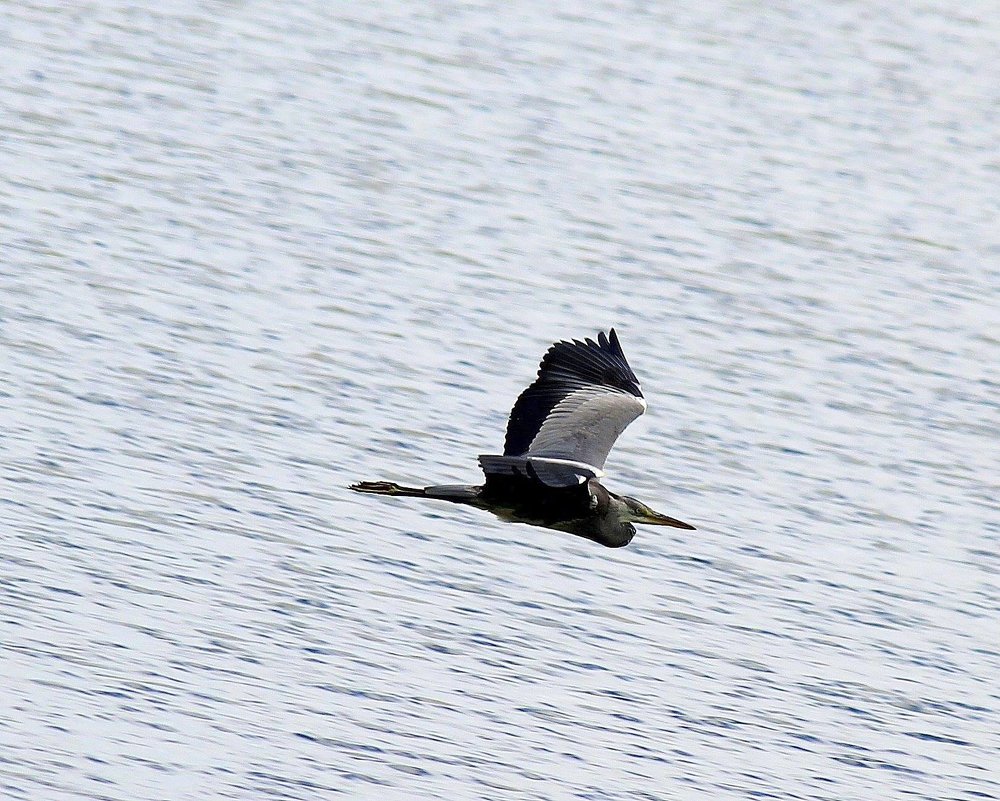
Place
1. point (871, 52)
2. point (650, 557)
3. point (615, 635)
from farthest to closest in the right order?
point (871, 52) < point (650, 557) < point (615, 635)

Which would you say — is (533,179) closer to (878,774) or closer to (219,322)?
(219,322)

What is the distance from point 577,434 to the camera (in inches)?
420

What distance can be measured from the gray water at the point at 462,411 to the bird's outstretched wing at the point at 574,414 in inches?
71.9

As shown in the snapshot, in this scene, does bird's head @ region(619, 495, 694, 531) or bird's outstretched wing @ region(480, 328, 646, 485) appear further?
bird's head @ region(619, 495, 694, 531)

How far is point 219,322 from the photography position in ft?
61.5

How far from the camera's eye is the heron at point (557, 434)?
10.6 m

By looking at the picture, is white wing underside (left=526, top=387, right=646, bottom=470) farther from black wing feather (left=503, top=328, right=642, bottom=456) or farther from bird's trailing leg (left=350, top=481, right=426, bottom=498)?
bird's trailing leg (left=350, top=481, right=426, bottom=498)

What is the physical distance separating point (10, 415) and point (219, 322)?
3.76 m

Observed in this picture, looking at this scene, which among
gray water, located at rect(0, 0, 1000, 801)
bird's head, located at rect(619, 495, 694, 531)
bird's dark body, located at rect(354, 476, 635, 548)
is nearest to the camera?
bird's dark body, located at rect(354, 476, 635, 548)

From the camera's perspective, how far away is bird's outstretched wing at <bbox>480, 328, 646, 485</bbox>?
1063 centimetres

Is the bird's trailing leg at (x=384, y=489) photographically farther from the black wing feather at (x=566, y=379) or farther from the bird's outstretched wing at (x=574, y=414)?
the black wing feather at (x=566, y=379)

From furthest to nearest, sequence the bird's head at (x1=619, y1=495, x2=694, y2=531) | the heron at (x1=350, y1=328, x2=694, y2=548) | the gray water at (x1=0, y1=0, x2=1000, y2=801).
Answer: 1. the gray water at (x1=0, y1=0, x2=1000, y2=801)
2. the bird's head at (x1=619, y1=495, x2=694, y2=531)
3. the heron at (x1=350, y1=328, x2=694, y2=548)

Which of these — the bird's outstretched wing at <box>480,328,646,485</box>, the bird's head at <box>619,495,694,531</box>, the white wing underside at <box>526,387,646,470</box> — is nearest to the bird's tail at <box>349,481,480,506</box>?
the bird's outstretched wing at <box>480,328,646,485</box>

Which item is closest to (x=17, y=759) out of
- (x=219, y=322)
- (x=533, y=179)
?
(x=219, y=322)
